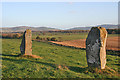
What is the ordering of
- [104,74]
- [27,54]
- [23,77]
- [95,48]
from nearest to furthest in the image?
[23,77] → [104,74] → [95,48] → [27,54]

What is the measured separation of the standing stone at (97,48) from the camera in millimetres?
12055

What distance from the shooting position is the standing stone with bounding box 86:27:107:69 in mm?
12055

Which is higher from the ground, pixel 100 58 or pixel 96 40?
pixel 96 40

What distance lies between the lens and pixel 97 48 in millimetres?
Answer: 12133

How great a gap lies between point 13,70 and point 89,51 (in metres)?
8.28

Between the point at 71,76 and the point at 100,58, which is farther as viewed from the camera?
the point at 100,58

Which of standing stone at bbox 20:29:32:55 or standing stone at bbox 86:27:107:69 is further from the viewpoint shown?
standing stone at bbox 20:29:32:55

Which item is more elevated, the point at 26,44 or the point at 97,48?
the point at 26,44

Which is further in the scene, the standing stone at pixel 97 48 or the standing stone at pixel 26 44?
the standing stone at pixel 26 44

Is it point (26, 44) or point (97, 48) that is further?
point (26, 44)

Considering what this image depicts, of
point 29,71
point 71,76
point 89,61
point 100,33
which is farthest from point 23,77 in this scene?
point 100,33

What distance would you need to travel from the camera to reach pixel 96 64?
12.3 meters

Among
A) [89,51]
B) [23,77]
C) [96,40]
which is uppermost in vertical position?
[96,40]

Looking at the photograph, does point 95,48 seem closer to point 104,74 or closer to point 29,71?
point 104,74
